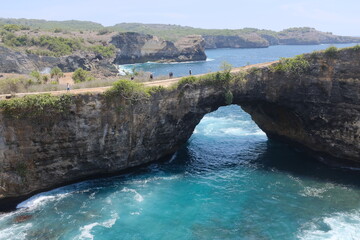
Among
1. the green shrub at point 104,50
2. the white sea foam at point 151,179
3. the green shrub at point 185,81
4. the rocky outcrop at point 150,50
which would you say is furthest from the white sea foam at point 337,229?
the rocky outcrop at point 150,50

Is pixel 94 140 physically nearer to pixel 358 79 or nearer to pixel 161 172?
pixel 161 172

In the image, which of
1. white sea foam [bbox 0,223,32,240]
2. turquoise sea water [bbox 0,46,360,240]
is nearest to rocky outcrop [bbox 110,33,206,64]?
turquoise sea water [bbox 0,46,360,240]

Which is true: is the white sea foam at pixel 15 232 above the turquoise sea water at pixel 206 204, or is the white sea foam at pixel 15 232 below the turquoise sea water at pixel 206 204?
below

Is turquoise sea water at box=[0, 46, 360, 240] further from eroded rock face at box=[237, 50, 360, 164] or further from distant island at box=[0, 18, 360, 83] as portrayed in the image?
distant island at box=[0, 18, 360, 83]

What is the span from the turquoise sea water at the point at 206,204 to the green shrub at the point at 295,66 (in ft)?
37.2

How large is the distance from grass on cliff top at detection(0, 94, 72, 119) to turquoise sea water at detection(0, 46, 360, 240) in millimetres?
8487

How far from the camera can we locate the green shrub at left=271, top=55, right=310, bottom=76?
39.1 meters

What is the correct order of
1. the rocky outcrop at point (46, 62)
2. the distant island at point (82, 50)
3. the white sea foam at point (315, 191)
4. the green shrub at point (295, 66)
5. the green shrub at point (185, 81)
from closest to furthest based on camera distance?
the white sea foam at point (315, 191) < the green shrub at point (185, 81) < the green shrub at point (295, 66) < the rocky outcrop at point (46, 62) < the distant island at point (82, 50)

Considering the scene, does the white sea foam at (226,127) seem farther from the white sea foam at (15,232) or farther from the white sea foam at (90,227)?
the white sea foam at (15,232)

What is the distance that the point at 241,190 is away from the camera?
33.1 meters

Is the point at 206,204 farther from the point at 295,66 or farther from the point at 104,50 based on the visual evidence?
the point at 104,50

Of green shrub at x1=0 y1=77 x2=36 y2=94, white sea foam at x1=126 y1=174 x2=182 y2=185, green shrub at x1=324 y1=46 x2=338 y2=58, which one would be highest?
green shrub at x1=324 y1=46 x2=338 y2=58

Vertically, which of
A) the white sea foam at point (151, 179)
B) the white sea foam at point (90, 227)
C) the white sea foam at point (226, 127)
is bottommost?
the white sea foam at point (90, 227)

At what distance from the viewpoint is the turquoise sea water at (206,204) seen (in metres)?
26.5
